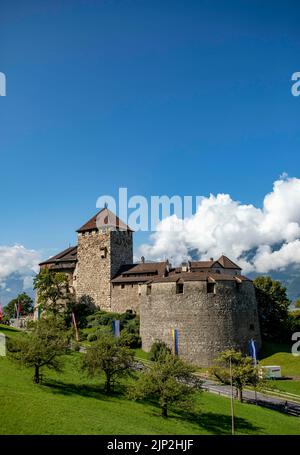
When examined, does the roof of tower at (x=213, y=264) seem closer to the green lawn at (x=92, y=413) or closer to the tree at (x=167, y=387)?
the green lawn at (x=92, y=413)

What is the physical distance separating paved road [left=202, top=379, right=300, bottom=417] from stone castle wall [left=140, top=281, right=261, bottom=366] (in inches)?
313

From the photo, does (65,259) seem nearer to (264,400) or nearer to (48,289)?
(48,289)

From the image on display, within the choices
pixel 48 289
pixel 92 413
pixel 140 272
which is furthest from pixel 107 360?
pixel 48 289

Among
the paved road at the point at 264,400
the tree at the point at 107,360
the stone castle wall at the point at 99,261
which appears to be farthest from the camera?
the stone castle wall at the point at 99,261

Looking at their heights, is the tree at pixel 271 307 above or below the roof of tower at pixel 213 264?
below

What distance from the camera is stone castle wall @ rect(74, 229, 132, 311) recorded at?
67.9 m

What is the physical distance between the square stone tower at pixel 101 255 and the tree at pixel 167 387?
36.6 m

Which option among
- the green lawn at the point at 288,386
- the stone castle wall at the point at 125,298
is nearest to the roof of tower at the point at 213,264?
the stone castle wall at the point at 125,298

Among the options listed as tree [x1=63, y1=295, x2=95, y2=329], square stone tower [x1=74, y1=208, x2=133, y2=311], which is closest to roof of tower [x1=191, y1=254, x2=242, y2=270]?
square stone tower [x1=74, y1=208, x2=133, y2=311]

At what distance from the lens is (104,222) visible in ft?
234

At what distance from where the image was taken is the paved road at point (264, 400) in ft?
118

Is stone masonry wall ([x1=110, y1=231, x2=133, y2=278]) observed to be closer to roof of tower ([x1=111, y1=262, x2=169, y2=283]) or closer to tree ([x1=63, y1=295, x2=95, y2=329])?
roof of tower ([x1=111, y1=262, x2=169, y2=283])

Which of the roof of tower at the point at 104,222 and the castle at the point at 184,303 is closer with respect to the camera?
the castle at the point at 184,303
